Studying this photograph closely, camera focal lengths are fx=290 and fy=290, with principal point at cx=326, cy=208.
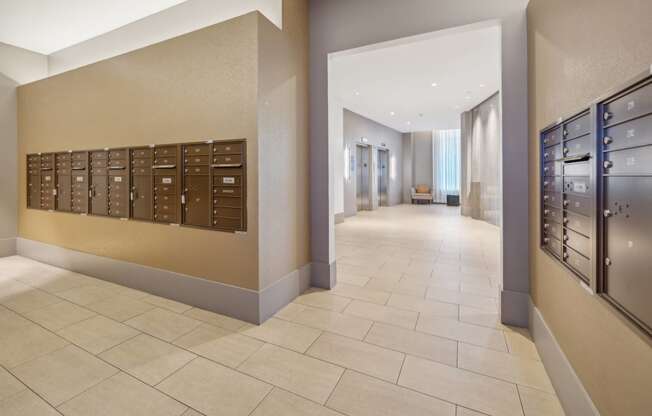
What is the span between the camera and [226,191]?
2672 mm

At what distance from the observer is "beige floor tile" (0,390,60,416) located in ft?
5.00

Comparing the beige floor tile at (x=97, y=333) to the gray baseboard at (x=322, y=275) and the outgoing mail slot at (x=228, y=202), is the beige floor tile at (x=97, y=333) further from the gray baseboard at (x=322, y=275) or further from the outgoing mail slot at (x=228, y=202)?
the gray baseboard at (x=322, y=275)

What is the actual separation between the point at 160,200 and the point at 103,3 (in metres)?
2.85

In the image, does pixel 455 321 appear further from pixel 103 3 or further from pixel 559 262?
pixel 103 3

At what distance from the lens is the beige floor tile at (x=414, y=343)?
2049 mm

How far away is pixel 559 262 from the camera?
1.71m

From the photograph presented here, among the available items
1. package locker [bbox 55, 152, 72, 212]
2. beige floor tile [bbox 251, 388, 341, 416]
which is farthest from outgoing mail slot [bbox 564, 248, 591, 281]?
package locker [bbox 55, 152, 72, 212]

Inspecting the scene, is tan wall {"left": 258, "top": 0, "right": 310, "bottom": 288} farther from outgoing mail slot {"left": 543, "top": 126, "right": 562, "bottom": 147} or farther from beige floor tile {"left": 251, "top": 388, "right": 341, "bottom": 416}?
outgoing mail slot {"left": 543, "top": 126, "right": 562, "bottom": 147}

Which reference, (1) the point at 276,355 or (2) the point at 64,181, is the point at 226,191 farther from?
(2) the point at 64,181

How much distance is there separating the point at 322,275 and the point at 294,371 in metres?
1.47

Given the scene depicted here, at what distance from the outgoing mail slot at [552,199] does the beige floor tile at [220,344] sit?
7.21 ft

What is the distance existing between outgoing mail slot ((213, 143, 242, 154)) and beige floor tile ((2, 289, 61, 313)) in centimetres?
229

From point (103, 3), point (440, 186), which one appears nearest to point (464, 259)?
point (103, 3)

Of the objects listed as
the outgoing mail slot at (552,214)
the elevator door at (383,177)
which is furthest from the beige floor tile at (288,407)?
the elevator door at (383,177)
